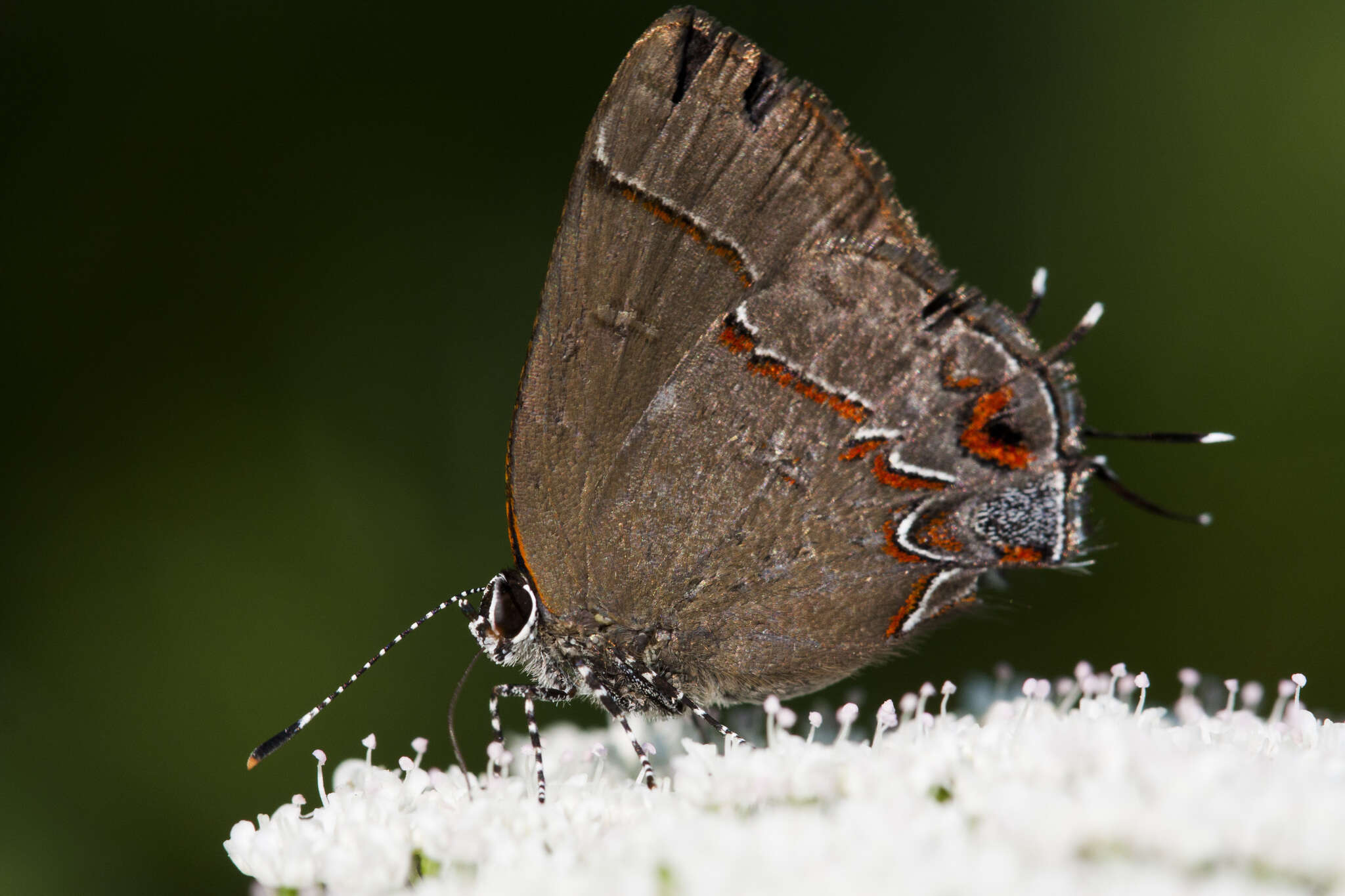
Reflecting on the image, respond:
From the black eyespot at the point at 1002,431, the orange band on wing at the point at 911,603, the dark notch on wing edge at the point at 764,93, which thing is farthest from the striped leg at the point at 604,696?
the dark notch on wing edge at the point at 764,93

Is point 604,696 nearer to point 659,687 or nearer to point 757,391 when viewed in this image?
point 659,687

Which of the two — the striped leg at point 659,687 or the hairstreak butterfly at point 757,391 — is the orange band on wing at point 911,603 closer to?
the hairstreak butterfly at point 757,391

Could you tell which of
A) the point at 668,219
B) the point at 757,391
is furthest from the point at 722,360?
the point at 668,219

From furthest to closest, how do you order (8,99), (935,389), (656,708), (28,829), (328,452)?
1. (328,452)
2. (8,99)
3. (28,829)
4. (656,708)
5. (935,389)

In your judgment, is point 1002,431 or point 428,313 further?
point 428,313

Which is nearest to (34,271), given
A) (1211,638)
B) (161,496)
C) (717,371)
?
(161,496)

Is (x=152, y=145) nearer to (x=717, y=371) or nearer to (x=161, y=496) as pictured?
(x=161, y=496)
